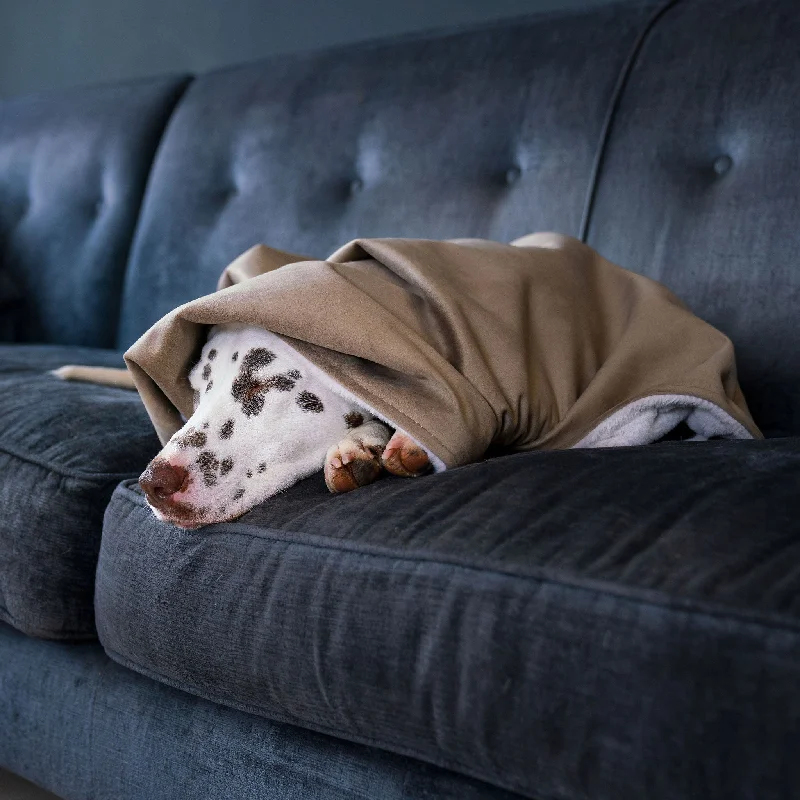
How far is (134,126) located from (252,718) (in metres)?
1.87

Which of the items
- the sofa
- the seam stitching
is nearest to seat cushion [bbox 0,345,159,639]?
the sofa

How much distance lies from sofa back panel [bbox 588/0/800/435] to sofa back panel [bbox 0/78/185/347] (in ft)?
4.27

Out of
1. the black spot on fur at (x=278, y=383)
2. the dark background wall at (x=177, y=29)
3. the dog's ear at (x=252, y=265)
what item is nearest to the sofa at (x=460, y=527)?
the black spot on fur at (x=278, y=383)

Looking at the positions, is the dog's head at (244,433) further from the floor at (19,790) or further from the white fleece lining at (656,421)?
the floor at (19,790)

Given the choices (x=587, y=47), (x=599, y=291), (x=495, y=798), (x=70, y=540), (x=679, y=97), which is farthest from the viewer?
(x=587, y=47)

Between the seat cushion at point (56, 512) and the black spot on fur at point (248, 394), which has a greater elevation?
the black spot on fur at point (248, 394)

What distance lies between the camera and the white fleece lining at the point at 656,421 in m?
1.08

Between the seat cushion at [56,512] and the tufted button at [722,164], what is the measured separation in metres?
0.92

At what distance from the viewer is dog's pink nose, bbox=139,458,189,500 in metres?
0.95

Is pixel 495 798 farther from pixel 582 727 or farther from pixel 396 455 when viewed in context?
pixel 396 455

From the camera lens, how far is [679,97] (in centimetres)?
153

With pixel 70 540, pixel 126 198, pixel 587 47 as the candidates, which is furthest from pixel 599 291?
pixel 126 198

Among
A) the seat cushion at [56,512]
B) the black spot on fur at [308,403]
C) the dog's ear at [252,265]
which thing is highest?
the dog's ear at [252,265]

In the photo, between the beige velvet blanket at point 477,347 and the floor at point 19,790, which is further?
the floor at point 19,790
